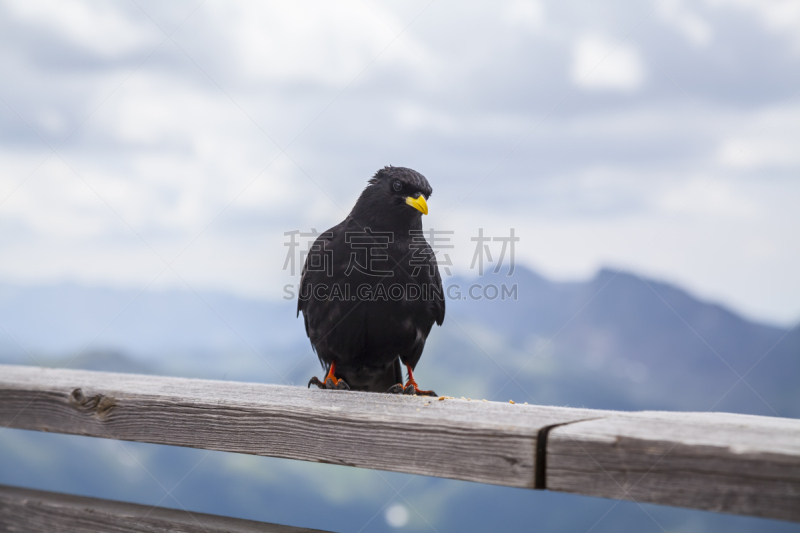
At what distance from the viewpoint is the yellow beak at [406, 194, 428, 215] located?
390cm

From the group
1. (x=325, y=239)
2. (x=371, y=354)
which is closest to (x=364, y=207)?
(x=325, y=239)

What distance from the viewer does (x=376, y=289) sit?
12.0 ft

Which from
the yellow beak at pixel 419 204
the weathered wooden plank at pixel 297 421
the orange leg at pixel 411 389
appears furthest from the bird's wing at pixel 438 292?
the weathered wooden plank at pixel 297 421

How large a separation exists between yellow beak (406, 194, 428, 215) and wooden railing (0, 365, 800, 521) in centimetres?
159

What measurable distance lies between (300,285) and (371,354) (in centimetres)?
74

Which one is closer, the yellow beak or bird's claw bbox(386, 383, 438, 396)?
bird's claw bbox(386, 383, 438, 396)

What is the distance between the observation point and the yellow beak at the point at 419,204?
3900 mm

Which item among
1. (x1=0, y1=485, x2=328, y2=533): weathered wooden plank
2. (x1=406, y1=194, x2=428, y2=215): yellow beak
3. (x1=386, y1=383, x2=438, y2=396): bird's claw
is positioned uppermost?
(x1=406, y1=194, x2=428, y2=215): yellow beak

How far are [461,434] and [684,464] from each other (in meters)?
0.60

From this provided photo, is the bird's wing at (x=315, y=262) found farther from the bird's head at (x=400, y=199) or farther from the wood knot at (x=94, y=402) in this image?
the wood knot at (x=94, y=402)

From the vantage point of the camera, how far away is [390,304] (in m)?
3.69

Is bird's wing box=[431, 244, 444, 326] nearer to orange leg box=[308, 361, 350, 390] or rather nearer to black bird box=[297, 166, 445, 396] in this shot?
black bird box=[297, 166, 445, 396]

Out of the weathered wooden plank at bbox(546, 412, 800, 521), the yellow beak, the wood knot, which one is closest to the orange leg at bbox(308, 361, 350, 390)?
the yellow beak

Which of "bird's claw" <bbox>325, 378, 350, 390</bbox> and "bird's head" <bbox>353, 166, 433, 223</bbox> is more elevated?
"bird's head" <bbox>353, 166, 433, 223</bbox>
